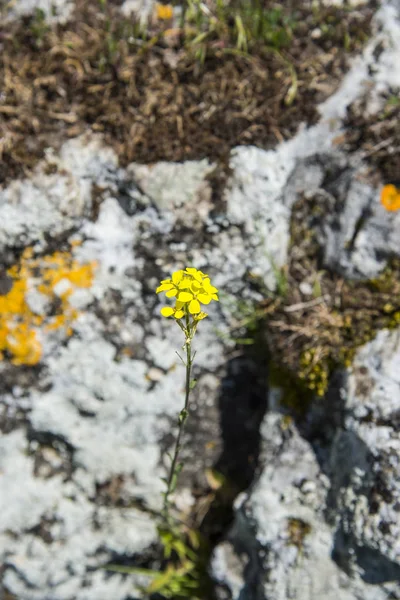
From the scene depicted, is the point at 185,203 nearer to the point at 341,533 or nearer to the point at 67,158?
the point at 67,158

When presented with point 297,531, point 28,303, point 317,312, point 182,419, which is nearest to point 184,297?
point 182,419

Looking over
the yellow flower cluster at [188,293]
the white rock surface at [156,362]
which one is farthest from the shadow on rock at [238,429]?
the yellow flower cluster at [188,293]

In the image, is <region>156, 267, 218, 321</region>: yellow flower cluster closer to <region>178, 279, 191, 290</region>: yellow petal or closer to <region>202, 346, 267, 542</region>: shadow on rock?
<region>178, 279, 191, 290</region>: yellow petal

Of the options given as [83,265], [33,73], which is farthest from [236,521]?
[33,73]

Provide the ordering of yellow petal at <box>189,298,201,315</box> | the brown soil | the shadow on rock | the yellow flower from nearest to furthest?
yellow petal at <box>189,298,201,315</box>, the brown soil, the yellow flower, the shadow on rock

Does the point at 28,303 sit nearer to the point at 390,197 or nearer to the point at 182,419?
the point at 182,419

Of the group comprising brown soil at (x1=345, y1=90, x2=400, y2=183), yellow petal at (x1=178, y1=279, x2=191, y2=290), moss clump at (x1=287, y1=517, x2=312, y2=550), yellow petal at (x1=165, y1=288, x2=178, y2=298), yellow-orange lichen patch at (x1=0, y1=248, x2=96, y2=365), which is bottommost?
moss clump at (x1=287, y1=517, x2=312, y2=550)

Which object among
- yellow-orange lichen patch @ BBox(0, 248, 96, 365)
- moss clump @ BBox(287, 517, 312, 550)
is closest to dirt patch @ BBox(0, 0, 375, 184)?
yellow-orange lichen patch @ BBox(0, 248, 96, 365)
